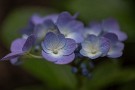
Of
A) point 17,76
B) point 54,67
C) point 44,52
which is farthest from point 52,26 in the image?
point 17,76

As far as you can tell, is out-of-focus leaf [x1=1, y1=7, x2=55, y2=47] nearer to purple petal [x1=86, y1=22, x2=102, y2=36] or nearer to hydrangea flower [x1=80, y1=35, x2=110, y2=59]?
purple petal [x1=86, y1=22, x2=102, y2=36]

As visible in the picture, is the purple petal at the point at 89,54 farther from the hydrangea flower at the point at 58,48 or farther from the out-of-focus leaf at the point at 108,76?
the out-of-focus leaf at the point at 108,76

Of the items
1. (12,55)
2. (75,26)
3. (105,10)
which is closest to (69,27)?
(75,26)

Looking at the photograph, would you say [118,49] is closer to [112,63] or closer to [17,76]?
[112,63]

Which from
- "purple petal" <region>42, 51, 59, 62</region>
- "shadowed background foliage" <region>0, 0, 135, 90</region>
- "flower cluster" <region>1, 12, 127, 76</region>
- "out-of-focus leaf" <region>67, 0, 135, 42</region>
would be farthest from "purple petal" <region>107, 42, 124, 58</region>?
"out-of-focus leaf" <region>67, 0, 135, 42</region>

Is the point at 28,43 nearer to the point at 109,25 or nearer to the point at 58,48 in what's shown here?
the point at 58,48
